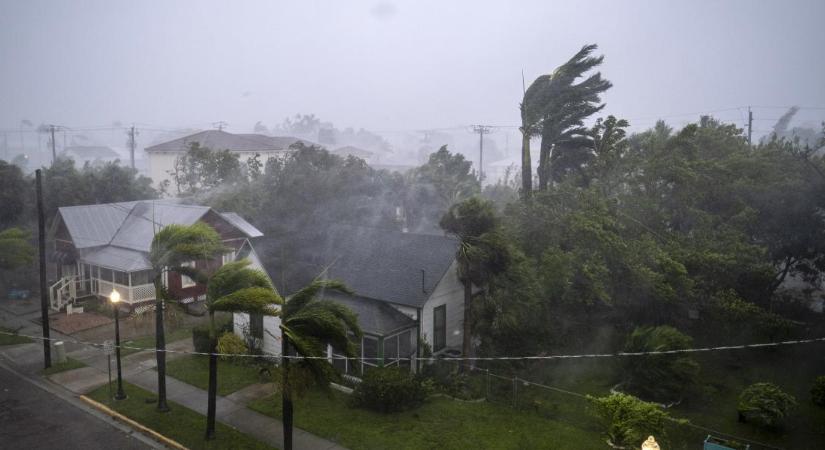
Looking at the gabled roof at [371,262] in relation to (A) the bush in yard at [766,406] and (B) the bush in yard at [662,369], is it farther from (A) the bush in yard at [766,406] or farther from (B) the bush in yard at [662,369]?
(A) the bush in yard at [766,406]

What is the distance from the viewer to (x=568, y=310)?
17156 mm

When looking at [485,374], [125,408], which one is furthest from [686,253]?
[125,408]

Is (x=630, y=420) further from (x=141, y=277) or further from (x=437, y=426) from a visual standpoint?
(x=141, y=277)

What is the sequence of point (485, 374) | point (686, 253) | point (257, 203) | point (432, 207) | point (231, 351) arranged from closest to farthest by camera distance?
1. point (231, 351)
2. point (485, 374)
3. point (686, 253)
4. point (257, 203)
5. point (432, 207)

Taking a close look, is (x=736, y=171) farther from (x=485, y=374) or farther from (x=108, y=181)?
(x=108, y=181)

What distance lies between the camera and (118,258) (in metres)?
23.9

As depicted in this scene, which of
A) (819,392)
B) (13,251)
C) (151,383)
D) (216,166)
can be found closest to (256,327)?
(151,383)

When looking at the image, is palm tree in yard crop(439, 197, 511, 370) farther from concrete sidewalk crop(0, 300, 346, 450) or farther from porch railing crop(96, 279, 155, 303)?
porch railing crop(96, 279, 155, 303)

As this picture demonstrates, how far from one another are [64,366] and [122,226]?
10386 mm

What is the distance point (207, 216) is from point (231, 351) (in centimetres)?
1531

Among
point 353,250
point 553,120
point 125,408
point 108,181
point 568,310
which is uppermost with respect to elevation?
point 553,120

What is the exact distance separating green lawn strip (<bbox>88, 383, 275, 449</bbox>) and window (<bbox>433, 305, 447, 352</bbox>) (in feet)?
21.1

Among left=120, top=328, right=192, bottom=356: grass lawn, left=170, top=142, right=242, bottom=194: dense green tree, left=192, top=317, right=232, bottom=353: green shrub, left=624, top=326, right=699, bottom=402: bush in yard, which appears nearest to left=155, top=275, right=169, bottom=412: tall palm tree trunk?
left=192, top=317, right=232, bottom=353: green shrub

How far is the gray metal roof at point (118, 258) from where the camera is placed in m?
22.9
